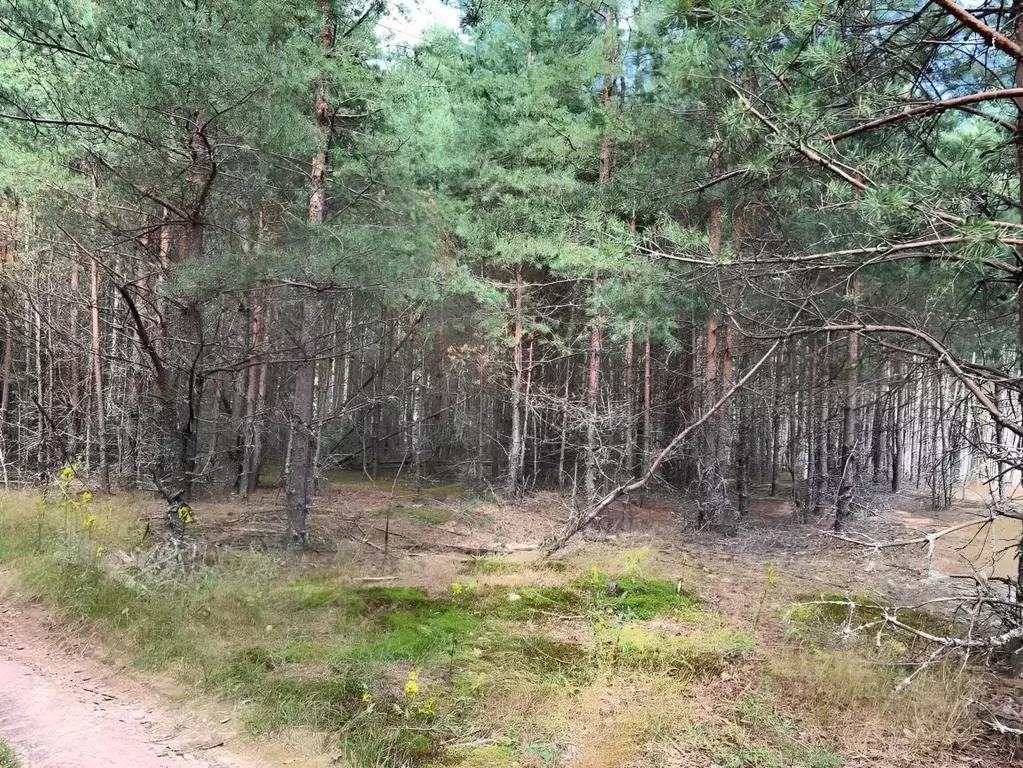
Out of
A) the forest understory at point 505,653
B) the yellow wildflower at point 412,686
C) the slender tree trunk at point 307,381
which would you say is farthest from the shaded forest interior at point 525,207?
the yellow wildflower at point 412,686

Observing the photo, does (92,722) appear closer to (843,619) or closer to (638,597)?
(638,597)

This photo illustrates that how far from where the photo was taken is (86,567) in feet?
19.4

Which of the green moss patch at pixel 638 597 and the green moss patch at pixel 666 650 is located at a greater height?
the green moss patch at pixel 666 650

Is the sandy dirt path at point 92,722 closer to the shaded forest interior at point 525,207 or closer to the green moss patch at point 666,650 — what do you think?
the shaded forest interior at point 525,207

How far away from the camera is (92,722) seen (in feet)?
12.4

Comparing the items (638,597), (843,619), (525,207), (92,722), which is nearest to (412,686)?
(92,722)

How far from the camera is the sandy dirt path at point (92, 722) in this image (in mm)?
3398

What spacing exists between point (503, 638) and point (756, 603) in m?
3.14

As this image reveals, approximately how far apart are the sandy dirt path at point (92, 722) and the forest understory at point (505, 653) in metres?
0.07

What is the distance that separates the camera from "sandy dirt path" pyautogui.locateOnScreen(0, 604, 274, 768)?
134 inches

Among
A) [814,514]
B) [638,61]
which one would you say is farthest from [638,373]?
[638,61]

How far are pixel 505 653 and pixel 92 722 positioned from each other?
9.72 ft

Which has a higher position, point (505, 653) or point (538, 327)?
point (538, 327)

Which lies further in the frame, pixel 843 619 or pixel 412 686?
pixel 843 619
